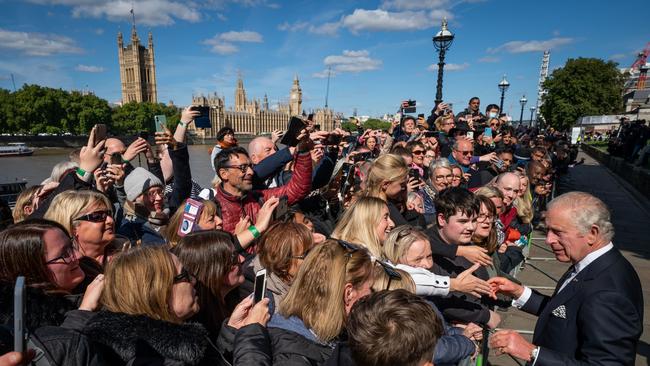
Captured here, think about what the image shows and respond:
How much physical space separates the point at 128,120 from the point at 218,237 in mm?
77474

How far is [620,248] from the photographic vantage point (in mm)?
6402

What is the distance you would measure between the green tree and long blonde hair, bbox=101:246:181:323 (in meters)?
48.0

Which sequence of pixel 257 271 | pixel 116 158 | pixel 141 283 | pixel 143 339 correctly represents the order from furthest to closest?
pixel 116 158 → pixel 257 271 → pixel 141 283 → pixel 143 339

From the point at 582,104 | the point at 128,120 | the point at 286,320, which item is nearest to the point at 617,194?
the point at 286,320

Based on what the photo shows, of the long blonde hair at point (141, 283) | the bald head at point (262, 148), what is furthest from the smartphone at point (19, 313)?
the bald head at point (262, 148)

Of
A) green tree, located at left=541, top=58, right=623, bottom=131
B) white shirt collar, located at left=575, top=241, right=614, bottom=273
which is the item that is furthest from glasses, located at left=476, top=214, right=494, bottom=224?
green tree, located at left=541, top=58, right=623, bottom=131

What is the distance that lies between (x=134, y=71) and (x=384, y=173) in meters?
100

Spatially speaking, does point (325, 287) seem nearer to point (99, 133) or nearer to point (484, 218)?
point (484, 218)

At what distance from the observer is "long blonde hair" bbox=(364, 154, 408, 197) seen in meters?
3.37

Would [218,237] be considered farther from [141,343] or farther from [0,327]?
[0,327]

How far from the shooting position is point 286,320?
1.82 meters

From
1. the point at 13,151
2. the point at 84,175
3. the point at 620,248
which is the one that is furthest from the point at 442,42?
the point at 13,151

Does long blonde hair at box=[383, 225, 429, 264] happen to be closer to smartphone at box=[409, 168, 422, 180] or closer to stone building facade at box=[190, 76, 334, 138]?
smartphone at box=[409, 168, 422, 180]

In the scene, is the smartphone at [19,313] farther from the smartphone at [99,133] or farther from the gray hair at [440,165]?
the gray hair at [440,165]
